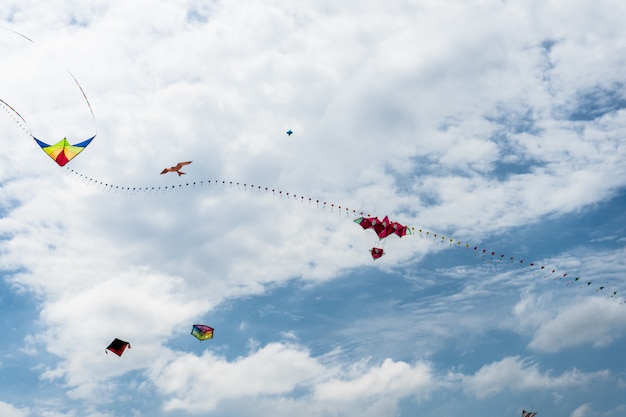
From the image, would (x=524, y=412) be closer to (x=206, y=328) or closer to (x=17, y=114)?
(x=206, y=328)

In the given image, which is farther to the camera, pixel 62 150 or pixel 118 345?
pixel 118 345

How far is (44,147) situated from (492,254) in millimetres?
50576

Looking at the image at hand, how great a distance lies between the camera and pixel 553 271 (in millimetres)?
61469

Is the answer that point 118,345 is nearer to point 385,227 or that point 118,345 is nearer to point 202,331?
point 202,331

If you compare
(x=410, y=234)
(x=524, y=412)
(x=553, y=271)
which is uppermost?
(x=410, y=234)

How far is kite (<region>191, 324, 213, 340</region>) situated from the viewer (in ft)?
270

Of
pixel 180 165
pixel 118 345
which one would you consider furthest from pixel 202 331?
pixel 180 165

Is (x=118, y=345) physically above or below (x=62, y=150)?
below

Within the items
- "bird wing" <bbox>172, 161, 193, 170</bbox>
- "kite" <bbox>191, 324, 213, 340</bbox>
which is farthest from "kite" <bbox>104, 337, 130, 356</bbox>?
"bird wing" <bbox>172, 161, 193, 170</bbox>

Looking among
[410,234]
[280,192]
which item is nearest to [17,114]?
[280,192]

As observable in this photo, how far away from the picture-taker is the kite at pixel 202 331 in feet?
270

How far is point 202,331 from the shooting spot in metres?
82.8

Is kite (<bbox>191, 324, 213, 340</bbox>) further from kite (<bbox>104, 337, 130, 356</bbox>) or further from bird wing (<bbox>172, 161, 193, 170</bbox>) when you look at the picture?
bird wing (<bbox>172, 161, 193, 170</bbox>)

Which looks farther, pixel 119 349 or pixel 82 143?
pixel 119 349
